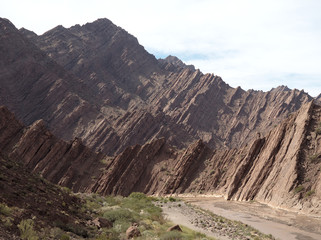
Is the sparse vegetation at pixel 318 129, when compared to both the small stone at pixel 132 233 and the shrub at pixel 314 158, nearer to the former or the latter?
the shrub at pixel 314 158

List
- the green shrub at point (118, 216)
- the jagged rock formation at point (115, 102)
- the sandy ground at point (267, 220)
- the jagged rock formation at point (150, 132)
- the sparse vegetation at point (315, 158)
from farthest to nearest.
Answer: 1. the jagged rock formation at point (115, 102)
2. the jagged rock formation at point (150, 132)
3. the sparse vegetation at point (315, 158)
4. the sandy ground at point (267, 220)
5. the green shrub at point (118, 216)

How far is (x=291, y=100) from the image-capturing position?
6752 inches

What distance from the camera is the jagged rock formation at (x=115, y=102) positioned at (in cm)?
12988

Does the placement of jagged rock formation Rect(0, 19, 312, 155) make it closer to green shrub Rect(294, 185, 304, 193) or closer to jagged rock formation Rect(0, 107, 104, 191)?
jagged rock formation Rect(0, 107, 104, 191)

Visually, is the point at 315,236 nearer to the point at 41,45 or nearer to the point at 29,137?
the point at 29,137

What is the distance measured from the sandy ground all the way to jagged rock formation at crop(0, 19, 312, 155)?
8364 cm

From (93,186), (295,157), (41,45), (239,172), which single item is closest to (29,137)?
(93,186)

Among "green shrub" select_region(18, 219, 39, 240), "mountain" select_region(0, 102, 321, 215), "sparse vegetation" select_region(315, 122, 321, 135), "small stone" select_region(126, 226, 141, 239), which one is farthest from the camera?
"sparse vegetation" select_region(315, 122, 321, 135)

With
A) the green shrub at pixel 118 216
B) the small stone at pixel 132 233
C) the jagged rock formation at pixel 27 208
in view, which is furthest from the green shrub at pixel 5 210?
the green shrub at pixel 118 216

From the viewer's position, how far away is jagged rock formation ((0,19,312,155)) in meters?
130

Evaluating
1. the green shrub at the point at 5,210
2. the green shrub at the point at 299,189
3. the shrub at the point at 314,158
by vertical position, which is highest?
the shrub at the point at 314,158

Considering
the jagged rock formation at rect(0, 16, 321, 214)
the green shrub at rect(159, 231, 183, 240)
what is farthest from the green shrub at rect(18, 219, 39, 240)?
the jagged rock formation at rect(0, 16, 321, 214)

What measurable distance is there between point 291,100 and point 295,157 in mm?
140291

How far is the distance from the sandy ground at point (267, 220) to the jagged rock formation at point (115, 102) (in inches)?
3293
